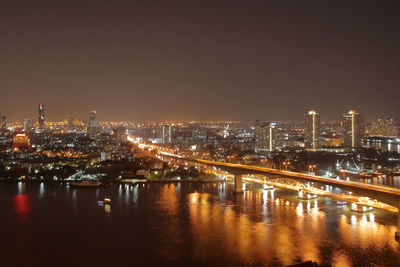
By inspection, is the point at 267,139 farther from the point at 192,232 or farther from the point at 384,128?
the point at 192,232

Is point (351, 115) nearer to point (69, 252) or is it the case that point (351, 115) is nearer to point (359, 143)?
point (359, 143)

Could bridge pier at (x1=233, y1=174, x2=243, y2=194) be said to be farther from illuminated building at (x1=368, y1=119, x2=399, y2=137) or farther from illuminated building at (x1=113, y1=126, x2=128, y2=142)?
illuminated building at (x1=368, y1=119, x2=399, y2=137)

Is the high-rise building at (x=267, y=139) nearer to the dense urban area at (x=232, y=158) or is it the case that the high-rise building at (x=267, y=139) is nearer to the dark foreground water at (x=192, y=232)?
the dense urban area at (x=232, y=158)

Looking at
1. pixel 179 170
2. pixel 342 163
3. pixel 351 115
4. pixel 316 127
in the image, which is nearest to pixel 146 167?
pixel 179 170

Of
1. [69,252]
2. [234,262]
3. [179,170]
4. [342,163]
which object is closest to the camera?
[234,262]

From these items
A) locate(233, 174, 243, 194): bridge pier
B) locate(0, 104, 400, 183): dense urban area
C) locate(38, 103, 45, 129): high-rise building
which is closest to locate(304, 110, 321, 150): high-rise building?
locate(0, 104, 400, 183): dense urban area

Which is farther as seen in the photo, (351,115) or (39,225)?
(351,115)

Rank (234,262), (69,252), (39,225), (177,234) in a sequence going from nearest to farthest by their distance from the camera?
(234,262) < (69,252) < (177,234) < (39,225)

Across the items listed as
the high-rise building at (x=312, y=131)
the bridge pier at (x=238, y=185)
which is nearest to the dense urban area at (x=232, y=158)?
the high-rise building at (x=312, y=131)
